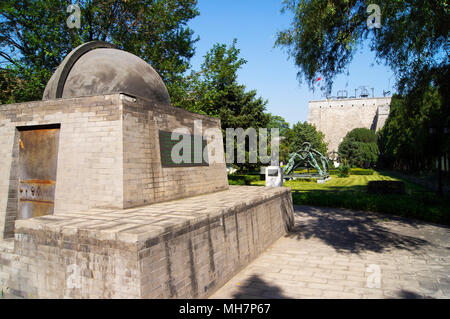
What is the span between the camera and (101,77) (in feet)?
25.2

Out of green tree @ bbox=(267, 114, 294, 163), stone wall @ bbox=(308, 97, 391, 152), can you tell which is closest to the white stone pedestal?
green tree @ bbox=(267, 114, 294, 163)

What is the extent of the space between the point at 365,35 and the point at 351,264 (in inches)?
316

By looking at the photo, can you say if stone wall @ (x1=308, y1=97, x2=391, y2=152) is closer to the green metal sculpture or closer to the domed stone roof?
the green metal sculpture

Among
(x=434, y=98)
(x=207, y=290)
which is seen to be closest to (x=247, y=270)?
(x=207, y=290)

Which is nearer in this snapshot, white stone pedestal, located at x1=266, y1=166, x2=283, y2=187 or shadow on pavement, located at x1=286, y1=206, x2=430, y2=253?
shadow on pavement, located at x1=286, y1=206, x2=430, y2=253

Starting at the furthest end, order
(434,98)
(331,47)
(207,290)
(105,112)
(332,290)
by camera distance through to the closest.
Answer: (434,98) < (331,47) < (105,112) < (332,290) < (207,290)

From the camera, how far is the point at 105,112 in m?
6.57

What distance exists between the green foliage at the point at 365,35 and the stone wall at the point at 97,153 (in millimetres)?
6311

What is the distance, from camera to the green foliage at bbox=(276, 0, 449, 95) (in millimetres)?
8891

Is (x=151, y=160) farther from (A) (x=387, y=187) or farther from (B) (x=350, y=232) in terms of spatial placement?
(A) (x=387, y=187)

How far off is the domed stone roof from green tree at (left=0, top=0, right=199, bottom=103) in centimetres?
1030

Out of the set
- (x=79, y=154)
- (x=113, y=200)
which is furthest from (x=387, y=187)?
(x=79, y=154)
